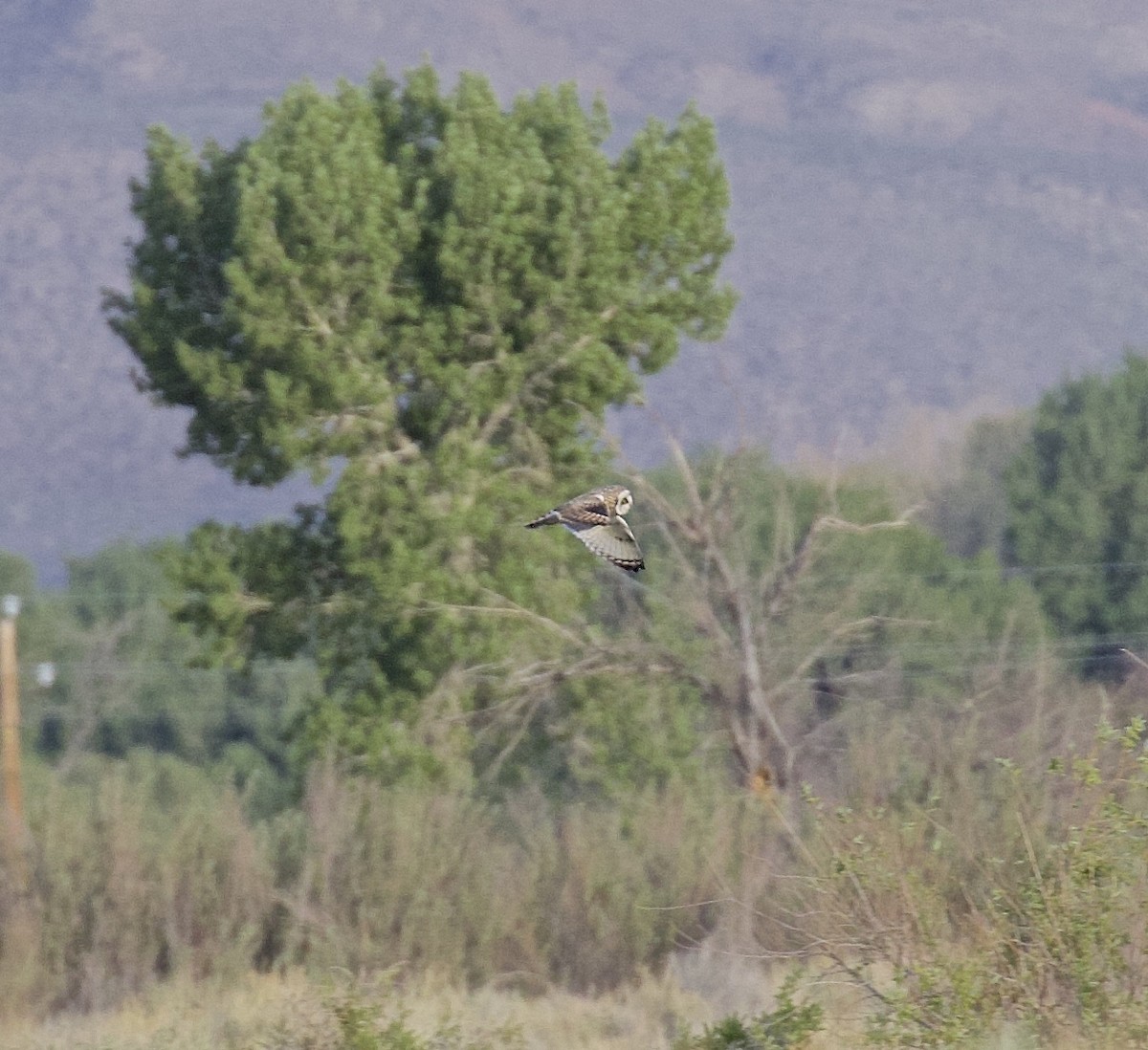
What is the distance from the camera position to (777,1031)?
9.70m

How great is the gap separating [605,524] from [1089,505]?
5373 centimetres

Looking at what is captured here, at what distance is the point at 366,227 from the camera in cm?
2116

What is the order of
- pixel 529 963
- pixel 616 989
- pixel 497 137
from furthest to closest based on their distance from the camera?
pixel 497 137, pixel 529 963, pixel 616 989

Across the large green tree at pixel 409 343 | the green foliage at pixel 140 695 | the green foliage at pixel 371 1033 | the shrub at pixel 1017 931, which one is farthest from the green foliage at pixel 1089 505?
the shrub at pixel 1017 931

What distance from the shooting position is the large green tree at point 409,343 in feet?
68.6

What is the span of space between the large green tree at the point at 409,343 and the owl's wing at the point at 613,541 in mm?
13348

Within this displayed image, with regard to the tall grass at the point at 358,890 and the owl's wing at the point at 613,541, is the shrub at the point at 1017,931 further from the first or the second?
the tall grass at the point at 358,890

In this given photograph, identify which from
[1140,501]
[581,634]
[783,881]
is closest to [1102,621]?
[1140,501]

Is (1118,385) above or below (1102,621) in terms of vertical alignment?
above

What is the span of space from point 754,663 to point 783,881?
6491mm

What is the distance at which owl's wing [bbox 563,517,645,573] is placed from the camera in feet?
21.4

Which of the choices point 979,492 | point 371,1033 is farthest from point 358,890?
point 979,492

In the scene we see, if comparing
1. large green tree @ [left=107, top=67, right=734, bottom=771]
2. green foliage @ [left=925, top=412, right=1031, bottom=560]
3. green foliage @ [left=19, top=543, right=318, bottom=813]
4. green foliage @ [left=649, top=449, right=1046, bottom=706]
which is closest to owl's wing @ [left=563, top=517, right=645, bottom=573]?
green foliage @ [left=649, top=449, right=1046, bottom=706]

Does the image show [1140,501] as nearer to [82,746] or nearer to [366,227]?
[82,746]
